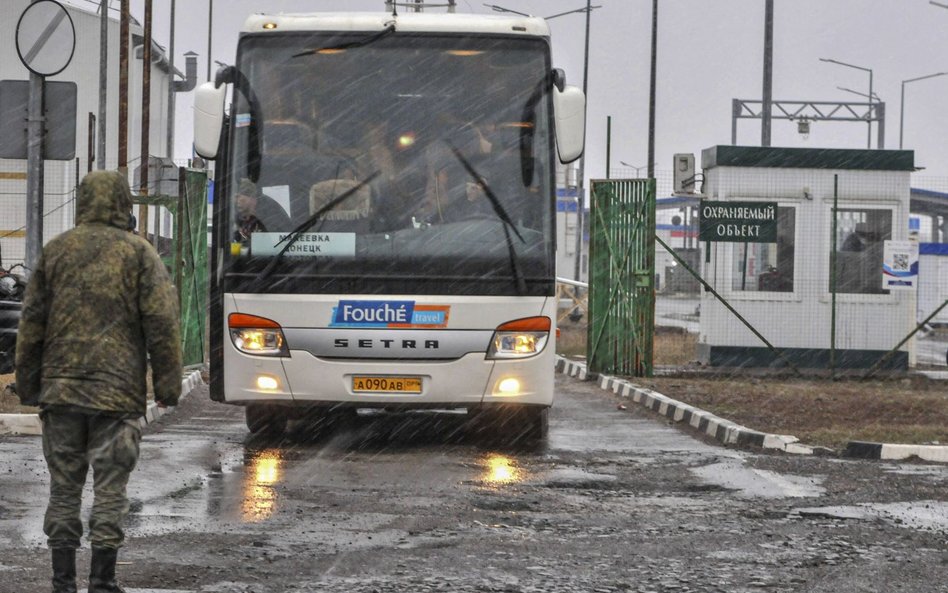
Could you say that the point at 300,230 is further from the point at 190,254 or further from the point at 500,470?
the point at 190,254

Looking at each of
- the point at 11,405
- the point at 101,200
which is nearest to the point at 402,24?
the point at 11,405

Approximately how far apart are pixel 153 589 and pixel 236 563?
659mm

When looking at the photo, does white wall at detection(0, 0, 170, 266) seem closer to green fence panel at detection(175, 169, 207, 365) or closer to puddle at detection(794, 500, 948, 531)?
green fence panel at detection(175, 169, 207, 365)

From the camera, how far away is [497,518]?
855 cm

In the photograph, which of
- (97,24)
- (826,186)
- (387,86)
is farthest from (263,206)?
(97,24)

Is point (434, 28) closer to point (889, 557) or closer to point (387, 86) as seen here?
point (387, 86)

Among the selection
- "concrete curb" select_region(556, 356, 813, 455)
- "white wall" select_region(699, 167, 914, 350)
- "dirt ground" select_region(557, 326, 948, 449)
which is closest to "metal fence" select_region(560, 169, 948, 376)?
"white wall" select_region(699, 167, 914, 350)

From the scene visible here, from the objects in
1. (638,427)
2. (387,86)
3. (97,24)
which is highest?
(97,24)

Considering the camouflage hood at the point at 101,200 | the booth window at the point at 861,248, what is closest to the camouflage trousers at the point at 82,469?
the camouflage hood at the point at 101,200

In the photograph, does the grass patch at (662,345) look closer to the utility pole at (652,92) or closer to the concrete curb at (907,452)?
the utility pole at (652,92)

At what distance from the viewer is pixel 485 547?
7543 mm

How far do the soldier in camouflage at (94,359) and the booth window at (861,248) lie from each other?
17.8m

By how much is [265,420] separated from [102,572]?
6987mm

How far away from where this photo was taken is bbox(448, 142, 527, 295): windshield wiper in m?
12.0
